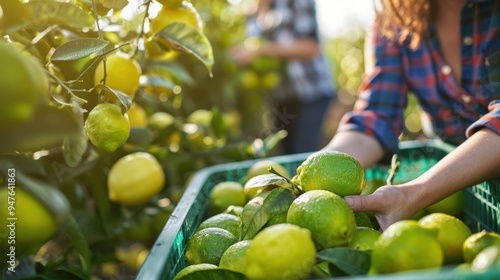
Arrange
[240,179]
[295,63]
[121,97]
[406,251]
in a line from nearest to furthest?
[406,251] → [121,97] → [240,179] → [295,63]

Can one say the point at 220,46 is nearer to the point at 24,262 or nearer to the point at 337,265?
the point at 24,262

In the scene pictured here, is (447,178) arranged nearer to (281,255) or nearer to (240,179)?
(281,255)

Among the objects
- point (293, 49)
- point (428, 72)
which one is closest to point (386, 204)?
point (428, 72)

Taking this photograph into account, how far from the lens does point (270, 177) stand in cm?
105

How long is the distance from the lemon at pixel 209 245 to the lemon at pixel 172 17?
0.48 meters

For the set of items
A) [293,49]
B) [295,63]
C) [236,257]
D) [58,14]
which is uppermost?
[58,14]

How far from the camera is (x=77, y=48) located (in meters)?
0.97


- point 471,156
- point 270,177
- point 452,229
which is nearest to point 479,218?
point 471,156

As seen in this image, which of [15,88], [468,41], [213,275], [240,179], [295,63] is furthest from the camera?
[295,63]

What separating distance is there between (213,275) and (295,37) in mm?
2243

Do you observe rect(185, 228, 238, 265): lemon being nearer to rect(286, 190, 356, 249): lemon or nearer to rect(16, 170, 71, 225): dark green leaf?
rect(286, 190, 356, 249): lemon

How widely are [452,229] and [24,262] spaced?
0.85m

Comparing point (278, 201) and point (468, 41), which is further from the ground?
point (468, 41)

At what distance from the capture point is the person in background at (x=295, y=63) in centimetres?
292
